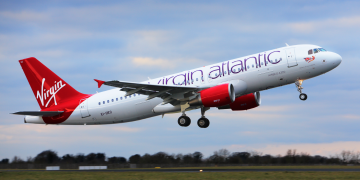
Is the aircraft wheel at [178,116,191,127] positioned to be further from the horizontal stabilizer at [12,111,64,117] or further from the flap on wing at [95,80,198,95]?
the horizontal stabilizer at [12,111,64,117]

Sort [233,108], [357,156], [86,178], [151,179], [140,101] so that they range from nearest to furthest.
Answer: [151,179] → [86,178] → [140,101] → [233,108] → [357,156]

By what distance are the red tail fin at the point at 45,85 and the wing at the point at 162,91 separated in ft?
32.3

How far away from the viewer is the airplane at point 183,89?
30766mm

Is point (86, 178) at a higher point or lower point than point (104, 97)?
lower

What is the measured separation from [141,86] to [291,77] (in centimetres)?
1195

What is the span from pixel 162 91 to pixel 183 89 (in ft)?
5.77

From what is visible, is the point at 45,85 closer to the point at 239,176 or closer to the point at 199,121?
the point at 199,121

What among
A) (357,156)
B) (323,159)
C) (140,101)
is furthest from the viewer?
(323,159)

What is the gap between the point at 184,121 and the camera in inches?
1361

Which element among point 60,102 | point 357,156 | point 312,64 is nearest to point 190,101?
point 312,64

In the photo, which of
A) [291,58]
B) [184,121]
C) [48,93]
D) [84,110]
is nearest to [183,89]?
[184,121]

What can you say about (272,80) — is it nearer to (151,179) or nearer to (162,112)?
(162,112)

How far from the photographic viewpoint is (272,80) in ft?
102

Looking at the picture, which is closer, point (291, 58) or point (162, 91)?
point (291, 58)
